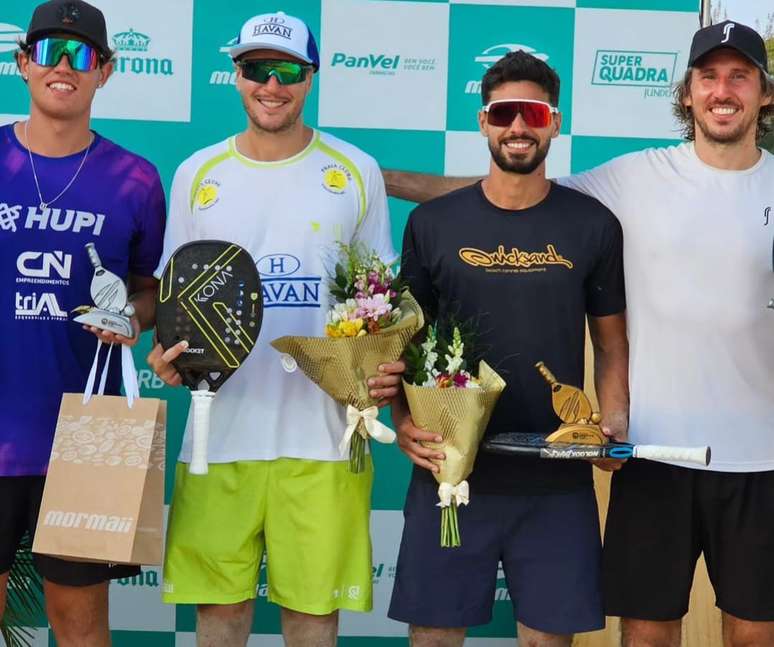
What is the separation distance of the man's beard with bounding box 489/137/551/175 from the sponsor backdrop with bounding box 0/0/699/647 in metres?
1.26

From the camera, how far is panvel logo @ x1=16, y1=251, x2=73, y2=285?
361 cm

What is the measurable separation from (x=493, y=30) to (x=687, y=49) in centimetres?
75

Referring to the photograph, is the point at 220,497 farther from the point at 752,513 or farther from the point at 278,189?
the point at 752,513

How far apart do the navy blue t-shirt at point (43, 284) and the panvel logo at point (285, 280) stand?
44 centimetres

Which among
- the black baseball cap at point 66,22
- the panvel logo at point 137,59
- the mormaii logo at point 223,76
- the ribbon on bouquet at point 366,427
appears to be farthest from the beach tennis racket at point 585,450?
the panvel logo at point 137,59

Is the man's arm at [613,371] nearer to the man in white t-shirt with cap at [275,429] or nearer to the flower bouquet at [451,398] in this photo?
the flower bouquet at [451,398]

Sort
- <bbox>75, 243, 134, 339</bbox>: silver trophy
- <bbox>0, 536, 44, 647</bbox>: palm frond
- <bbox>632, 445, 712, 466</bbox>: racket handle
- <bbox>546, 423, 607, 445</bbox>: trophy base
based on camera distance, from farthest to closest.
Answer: <bbox>0, 536, 44, 647</bbox>: palm frond → <bbox>75, 243, 134, 339</bbox>: silver trophy → <bbox>546, 423, 607, 445</bbox>: trophy base → <bbox>632, 445, 712, 466</bbox>: racket handle

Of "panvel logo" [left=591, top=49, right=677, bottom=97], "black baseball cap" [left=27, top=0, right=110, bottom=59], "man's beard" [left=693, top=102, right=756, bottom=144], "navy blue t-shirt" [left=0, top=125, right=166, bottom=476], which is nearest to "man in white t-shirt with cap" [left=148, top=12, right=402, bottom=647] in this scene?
"navy blue t-shirt" [left=0, top=125, right=166, bottom=476]

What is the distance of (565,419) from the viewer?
11.3 feet

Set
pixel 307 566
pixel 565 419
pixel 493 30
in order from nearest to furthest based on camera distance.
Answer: pixel 565 419 < pixel 307 566 < pixel 493 30

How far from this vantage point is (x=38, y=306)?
3.62m

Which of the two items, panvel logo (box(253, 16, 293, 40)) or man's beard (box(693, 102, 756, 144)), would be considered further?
panvel logo (box(253, 16, 293, 40))

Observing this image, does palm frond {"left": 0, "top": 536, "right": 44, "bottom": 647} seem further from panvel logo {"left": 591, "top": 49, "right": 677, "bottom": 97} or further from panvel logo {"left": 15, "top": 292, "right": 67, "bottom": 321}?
panvel logo {"left": 591, "top": 49, "right": 677, "bottom": 97}

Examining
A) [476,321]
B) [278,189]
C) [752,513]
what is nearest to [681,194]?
[476,321]
